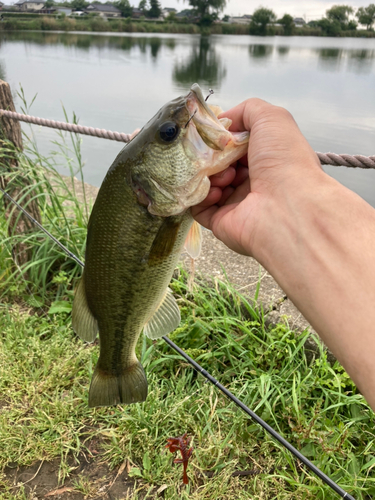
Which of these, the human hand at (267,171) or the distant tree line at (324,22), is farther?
the distant tree line at (324,22)

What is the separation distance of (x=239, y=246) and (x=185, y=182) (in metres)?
0.33

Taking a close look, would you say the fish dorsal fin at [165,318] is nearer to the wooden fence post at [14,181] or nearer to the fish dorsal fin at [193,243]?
the fish dorsal fin at [193,243]

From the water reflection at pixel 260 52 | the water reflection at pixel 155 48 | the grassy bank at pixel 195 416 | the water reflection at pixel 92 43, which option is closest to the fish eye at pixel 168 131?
the grassy bank at pixel 195 416

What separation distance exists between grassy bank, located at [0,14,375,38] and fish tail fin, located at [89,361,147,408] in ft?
143

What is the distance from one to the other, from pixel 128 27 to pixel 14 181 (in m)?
45.6

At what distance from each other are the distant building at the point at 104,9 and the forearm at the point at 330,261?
59.2 meters

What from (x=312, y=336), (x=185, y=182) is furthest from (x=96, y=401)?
(x=312, y=336)

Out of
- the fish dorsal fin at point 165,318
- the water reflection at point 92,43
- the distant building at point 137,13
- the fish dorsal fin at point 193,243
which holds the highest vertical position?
the distant building at point 137,13

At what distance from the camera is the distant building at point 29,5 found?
53188 mm

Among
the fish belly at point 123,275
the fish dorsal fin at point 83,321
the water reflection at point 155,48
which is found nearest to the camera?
the fish belly at point 123,275

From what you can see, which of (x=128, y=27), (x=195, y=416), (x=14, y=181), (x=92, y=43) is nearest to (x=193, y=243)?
(x=195, y=416)

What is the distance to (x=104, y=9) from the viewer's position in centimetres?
5291

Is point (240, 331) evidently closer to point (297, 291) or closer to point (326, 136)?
point (297, 291)

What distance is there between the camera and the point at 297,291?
110 centimetres
